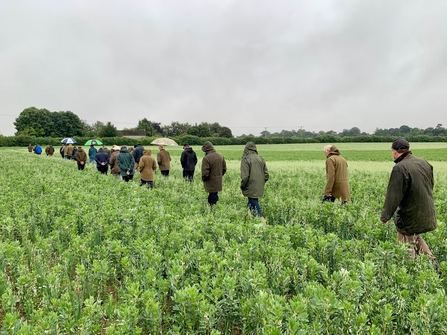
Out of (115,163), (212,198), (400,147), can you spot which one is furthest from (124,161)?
(400,147)

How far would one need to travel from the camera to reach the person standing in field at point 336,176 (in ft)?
26.1

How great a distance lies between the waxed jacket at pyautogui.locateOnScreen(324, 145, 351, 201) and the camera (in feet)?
26.1

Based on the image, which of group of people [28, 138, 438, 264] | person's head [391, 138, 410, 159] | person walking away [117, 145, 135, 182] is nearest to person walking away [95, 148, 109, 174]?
group of people [28, 138, 438, 264]

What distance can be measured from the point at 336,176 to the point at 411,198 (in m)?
3.32

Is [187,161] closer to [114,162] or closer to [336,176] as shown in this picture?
[114,162]

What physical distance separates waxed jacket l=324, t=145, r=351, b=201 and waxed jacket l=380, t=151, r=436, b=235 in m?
2.98

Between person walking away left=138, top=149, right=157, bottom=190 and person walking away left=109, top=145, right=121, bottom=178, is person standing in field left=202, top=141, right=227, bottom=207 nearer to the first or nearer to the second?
person walking away left=138, top=149, right=157, bottom=190

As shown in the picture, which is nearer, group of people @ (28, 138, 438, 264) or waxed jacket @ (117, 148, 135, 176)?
group of people @ (28, 138, 438, 264)

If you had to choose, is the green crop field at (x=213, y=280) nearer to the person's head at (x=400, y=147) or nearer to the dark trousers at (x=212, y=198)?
the person's head at (x=400, y=147)

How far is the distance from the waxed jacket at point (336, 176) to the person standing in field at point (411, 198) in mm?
2927

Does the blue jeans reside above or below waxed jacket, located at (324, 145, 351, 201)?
below

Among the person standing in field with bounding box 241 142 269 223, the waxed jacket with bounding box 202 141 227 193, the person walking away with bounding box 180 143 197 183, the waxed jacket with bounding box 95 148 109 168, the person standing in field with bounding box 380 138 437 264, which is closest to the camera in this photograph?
the person standing in field with bounding box 380 138 437 264

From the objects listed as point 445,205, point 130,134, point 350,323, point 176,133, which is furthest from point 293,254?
point 176,133

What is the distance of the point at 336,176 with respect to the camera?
8125 millimetres
